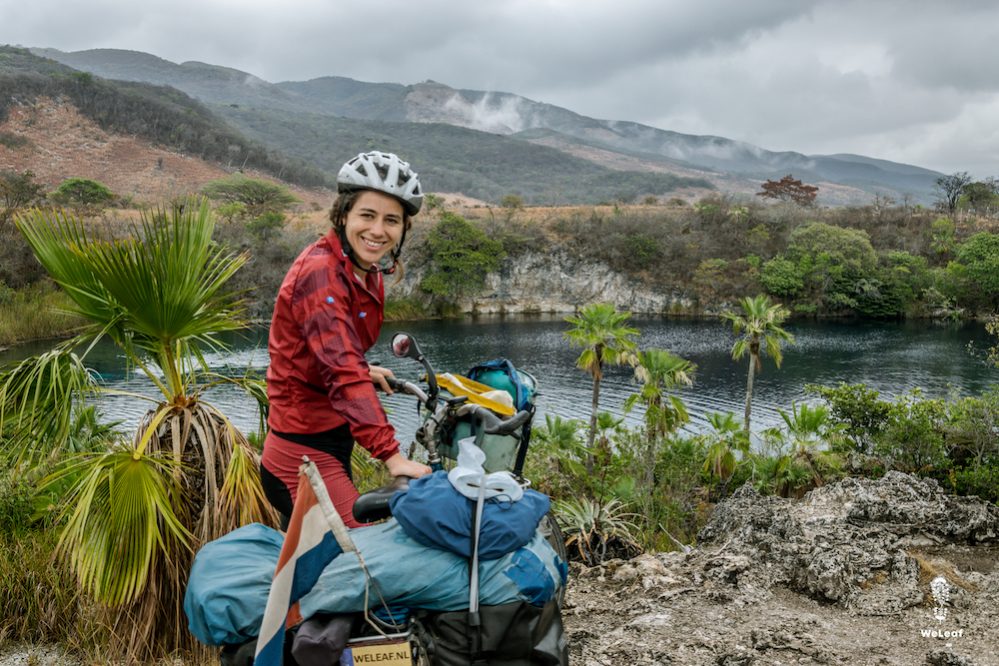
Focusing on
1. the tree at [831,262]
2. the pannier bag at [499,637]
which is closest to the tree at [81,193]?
the tree at [831,262]

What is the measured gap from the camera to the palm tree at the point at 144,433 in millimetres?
3143

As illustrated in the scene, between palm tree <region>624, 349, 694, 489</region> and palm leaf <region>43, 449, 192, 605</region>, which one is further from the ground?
palm leaf <region>43, 449, 192, 605</region>

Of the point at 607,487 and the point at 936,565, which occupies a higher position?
the point at 936,565

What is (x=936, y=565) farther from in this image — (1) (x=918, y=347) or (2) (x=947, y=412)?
(1) (x=918, y=347)

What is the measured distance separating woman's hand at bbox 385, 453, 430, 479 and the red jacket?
3 cm

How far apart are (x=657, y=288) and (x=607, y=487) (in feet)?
146

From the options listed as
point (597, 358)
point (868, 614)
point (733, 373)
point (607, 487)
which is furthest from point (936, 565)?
point (733, 373)

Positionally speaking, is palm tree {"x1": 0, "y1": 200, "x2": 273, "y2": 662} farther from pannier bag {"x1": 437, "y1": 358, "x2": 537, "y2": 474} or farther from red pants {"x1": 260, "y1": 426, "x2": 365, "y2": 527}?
pannier bag {"x1": 437, "y1": 358, "x2": 537, "y2": 474}

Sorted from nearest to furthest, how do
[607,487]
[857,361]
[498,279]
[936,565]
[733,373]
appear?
[936,565] < [607,487] < [733,373] < [857,361] < [498,279]

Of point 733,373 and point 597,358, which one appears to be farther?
point 733,373

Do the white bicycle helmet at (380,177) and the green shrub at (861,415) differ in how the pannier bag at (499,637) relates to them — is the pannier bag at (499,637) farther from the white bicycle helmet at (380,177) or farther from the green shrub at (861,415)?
the green shrub at (861,415)

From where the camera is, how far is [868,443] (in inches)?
620

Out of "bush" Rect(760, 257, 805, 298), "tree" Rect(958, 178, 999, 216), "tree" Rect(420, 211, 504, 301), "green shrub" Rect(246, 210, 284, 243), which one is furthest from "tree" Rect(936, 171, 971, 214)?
"green shrub" Rect(246, 210, 284, 243)

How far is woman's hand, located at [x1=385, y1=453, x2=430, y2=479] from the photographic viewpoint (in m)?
1.92
